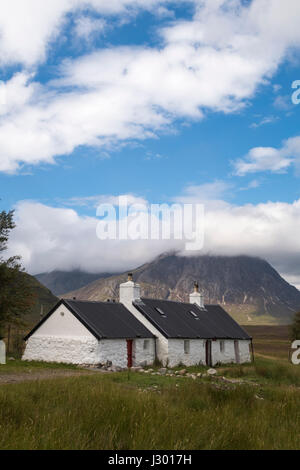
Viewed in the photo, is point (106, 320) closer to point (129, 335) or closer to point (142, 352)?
point (129, 335)

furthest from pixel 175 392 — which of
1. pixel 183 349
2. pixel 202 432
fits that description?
pixel 183 349

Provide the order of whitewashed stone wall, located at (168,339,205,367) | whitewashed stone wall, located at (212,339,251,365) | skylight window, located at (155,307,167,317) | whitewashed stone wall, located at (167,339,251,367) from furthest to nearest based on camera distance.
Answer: whitewashed stone wall, located at (212,339,251,365), skylight window, located at (155,307,167,317), whitewashed stone wall, located at (167,339,251,367), whitewashed stone wall, located at (168,339,205,367)

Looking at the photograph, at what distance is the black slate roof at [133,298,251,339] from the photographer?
114 ft

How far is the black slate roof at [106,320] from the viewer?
29406 millimetres

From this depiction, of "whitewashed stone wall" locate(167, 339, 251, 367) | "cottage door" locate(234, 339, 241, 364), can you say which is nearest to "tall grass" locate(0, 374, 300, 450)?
"whitewashed stone wall" locate(167, 339, 251, 367)

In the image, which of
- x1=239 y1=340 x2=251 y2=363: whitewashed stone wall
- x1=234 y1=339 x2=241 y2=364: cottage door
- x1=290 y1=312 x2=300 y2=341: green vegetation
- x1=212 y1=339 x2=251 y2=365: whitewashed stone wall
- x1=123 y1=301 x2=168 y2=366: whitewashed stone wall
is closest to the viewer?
x1=123 y1=301 x2=168 y2=366: whitewashed stone wall

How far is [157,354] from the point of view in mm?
33531

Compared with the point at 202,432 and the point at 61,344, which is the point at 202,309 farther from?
the point at 202,432

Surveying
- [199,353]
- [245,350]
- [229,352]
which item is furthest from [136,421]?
[245,350]

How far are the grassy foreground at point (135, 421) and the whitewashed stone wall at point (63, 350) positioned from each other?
16.9 meters

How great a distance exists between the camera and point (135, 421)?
8.27m

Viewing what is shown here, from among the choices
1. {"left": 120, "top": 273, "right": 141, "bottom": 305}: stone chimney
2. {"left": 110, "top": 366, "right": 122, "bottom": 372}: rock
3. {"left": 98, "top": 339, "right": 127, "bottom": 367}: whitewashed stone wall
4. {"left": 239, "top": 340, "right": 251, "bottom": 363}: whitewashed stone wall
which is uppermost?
{"left": 120, "top": 273, "right": 141, "bottom": 305}: stone chimney

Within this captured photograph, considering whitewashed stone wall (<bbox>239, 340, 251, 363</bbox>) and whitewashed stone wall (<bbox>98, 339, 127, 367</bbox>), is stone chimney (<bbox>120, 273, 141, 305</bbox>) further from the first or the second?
whitewashed stone wall (<bbox>239, 340, 251, 363</bbox>)

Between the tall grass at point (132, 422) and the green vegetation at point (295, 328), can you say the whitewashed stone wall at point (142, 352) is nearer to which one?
the tall grass at point (132, 422)
